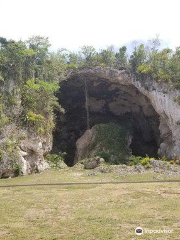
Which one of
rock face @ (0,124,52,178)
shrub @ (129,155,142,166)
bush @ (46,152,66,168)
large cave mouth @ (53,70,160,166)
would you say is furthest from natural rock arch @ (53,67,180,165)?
rock face @ (0,124,52,178)

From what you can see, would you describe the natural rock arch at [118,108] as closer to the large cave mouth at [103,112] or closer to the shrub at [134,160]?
the large cave mouth at [103,112]

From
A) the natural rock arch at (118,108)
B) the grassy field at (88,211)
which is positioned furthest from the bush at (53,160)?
the grassy field at (88,211)

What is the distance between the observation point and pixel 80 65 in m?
30.4

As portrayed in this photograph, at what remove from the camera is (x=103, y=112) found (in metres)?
36.8

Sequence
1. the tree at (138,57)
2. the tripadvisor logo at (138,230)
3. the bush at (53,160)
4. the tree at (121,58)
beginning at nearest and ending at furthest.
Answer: the tripadvisor logo at (138,230) → the bush at (53,160) → the tree at (138,57) → the tree at (121,58)

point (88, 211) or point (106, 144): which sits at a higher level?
point (106, 144)

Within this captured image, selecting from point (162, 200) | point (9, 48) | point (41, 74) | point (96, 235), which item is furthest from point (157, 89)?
point (96, 235)

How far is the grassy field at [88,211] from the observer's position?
730 cm

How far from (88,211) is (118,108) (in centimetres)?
2751

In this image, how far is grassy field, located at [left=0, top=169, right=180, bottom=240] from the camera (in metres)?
7.30

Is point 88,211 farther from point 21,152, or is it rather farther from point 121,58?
point 121,58

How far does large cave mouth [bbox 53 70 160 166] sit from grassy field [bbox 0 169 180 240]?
1874 centimetres


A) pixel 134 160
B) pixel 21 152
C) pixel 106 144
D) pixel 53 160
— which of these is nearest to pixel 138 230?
pixel 21 152

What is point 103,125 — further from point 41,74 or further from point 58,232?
point 58,232
